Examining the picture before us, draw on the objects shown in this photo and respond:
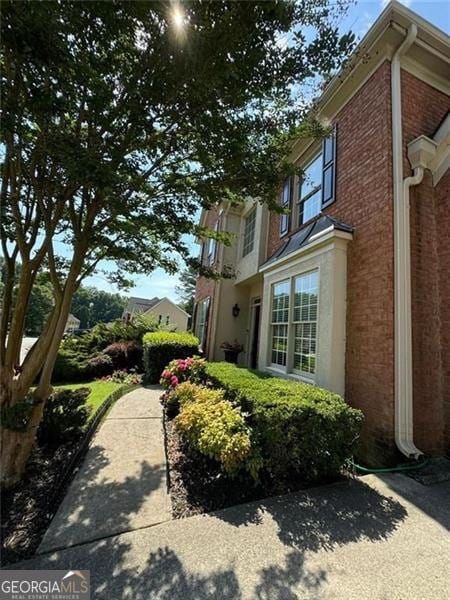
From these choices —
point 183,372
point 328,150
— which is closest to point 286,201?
point 328,150

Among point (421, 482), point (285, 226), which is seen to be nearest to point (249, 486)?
point (421, 482)

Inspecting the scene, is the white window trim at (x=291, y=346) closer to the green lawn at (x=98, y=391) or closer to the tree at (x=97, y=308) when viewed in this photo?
the green lawn at (x=98, y=391)

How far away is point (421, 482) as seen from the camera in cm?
351

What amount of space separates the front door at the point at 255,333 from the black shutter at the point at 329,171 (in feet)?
16.0

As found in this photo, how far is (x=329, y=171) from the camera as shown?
20.1 feet

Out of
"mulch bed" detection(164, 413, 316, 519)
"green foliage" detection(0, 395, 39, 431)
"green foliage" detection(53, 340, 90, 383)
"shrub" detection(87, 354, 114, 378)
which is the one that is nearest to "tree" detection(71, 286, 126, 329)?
"shrub" detection(87, 354, 114, 378)

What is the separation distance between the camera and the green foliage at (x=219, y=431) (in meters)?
3.25

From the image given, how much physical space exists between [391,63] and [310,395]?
563cm

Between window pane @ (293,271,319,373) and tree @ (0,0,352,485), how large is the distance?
221 centimetres

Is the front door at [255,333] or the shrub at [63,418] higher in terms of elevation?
the front door at [255,333]

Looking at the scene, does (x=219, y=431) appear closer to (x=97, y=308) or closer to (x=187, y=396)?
(x=187, y=396)

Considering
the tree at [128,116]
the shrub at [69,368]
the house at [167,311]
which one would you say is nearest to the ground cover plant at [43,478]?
the tree at [128,116]

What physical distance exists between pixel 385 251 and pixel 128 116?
13.2 feet

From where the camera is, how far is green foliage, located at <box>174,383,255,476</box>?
10.6 ft
